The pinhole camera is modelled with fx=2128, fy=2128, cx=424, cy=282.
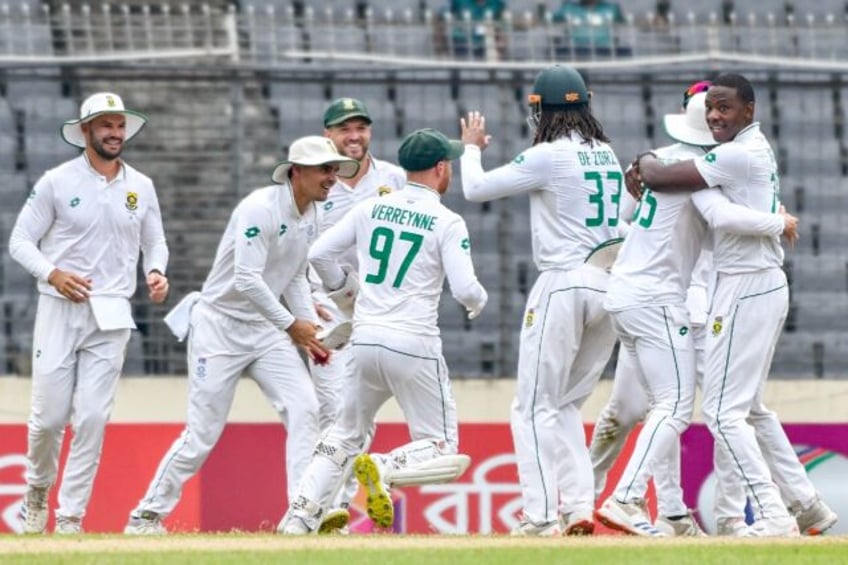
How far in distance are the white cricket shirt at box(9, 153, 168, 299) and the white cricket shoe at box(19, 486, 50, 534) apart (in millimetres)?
1155

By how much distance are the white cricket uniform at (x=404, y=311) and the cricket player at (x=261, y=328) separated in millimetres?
595

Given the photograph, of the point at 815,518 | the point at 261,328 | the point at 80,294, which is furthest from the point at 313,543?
the point at 815,518

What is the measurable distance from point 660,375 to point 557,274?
0.74 meters

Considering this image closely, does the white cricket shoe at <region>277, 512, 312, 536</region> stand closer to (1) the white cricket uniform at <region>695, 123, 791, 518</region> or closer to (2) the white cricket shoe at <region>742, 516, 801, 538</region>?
(1) the white cricket uniform at <region>695, 123, 791, 518</region>

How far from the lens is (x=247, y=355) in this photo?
1176cm

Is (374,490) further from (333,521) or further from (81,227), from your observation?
(81,227)

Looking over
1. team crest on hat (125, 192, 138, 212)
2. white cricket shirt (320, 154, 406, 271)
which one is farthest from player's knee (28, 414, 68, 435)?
white cricket shirt (320, 154, 406, 271)

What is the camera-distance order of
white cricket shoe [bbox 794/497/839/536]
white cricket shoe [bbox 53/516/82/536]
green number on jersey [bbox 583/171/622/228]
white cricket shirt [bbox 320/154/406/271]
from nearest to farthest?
green number on jersey [bbox 583/171/622/228], white cricket shoe [bbox 794/497/839/536], white cricket shoe [bbox 53/516/82/536], white cricket shirt [bbox 320/154/406/271]

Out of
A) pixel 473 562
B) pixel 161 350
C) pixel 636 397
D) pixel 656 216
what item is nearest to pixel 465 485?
pixel 161 350

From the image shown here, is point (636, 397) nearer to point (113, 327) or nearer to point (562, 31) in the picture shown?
point (113, 327)

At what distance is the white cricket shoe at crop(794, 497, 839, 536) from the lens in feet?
35.8

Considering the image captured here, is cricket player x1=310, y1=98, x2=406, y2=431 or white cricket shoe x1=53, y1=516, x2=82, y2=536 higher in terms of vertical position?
cricket player x1=310, y1=98, x2=406, y2=431

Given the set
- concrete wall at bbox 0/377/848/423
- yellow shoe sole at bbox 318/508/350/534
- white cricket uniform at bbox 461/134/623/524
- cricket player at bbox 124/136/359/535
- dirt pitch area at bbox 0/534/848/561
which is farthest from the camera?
concrete wall at bbox 0/377/848/423

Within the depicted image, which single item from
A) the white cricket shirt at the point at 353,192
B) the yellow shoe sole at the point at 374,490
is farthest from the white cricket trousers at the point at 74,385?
the yellow shoe sole at the point at 374,490
